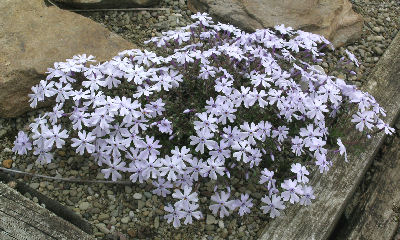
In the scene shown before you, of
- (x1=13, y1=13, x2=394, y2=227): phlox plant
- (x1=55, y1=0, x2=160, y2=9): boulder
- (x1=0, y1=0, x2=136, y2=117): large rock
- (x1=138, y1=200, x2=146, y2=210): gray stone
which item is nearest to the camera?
(x1=13, y1=13, x2=394, y2=227): phlox plant

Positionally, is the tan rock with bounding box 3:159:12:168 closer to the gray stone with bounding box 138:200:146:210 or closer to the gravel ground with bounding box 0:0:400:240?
the gravel ground with bounding box 0:0:400:240

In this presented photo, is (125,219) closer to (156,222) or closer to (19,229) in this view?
(156,222)

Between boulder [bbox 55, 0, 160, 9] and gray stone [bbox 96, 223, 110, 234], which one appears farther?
boulder [bbox 55, 0, 160, 9]

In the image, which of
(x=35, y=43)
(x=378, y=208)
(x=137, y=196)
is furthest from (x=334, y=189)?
(x=35, y=43)

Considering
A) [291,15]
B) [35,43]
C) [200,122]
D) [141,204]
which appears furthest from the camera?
[291,15]

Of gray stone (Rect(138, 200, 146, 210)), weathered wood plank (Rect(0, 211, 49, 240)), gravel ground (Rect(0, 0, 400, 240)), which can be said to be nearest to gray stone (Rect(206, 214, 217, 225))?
gravel ground (Rect(0, 0, 400, 240))
